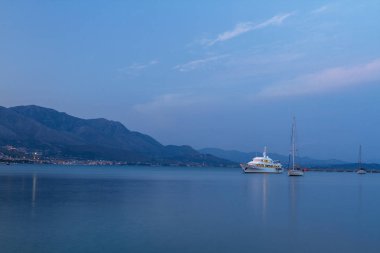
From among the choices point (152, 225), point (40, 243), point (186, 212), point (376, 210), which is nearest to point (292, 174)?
point (376, 210)

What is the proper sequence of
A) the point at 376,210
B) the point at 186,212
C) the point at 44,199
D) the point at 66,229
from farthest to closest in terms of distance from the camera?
the point at 44,199, the point at 376,210, the point at 186,212, the point at 66,229

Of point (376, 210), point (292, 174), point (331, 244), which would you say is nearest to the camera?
point (331, 244)

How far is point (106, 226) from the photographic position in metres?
29.9

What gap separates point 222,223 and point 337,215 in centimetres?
1241

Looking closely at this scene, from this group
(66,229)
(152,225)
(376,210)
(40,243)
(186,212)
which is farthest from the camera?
(376,210)

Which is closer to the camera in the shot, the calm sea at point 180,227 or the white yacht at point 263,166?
the calm sea at point 180,227

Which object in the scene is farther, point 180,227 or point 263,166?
point 263,166

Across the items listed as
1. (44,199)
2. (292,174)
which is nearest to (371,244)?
(44,199)

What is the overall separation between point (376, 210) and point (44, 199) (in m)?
33.8

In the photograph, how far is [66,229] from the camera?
28.4 metres

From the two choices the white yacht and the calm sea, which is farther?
the white yacht

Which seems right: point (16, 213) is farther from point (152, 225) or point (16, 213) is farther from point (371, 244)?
point (371, 244)

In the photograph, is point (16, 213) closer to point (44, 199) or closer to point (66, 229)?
point (66, 229)

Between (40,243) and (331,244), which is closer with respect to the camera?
(40,243)
